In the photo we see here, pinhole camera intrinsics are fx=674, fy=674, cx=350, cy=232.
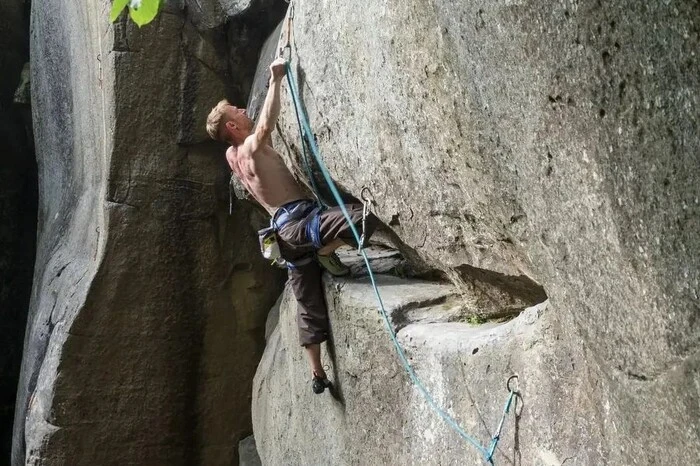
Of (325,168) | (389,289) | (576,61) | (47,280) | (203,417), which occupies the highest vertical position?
(576,61)

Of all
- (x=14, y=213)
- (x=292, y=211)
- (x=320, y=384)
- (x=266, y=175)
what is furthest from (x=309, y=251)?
(x=14, y=213)

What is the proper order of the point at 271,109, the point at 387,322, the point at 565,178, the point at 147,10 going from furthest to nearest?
the point at 271,109 < the point at 387,322 < the point at 565,178 < the point at 147,10

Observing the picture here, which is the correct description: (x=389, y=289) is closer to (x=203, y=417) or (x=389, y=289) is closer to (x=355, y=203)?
(x=355, y=203)

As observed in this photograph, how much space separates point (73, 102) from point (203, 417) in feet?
11.1

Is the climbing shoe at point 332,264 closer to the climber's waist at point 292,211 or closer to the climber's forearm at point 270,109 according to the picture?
the climber's waist at point 292,211

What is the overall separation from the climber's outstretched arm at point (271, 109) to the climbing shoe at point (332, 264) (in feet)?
2.60

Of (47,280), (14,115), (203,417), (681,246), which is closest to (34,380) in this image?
(47,280)

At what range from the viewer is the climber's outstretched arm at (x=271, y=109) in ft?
12.3

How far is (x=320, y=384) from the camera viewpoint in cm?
402

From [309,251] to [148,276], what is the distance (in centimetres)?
233

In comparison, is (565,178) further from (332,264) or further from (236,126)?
(236,126)

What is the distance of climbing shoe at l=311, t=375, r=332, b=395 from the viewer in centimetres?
400

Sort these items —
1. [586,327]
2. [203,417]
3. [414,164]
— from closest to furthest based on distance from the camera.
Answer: [586,327], [414,164], [203,417]

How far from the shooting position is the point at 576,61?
69.7 inches
